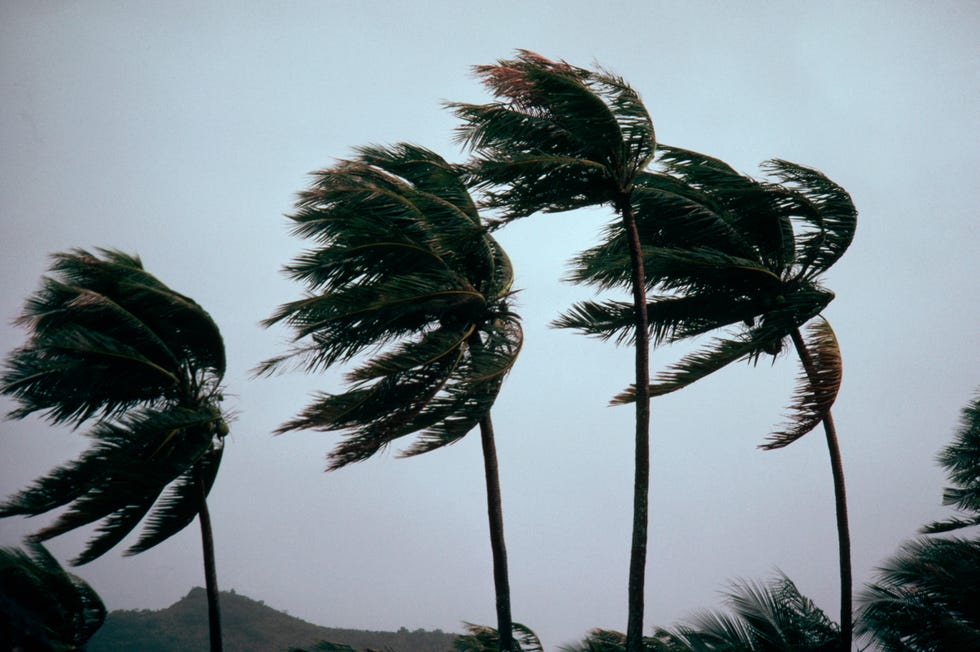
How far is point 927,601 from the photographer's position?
1025cm

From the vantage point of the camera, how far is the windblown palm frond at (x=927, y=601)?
9.50m

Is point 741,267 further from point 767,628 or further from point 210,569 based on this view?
point 210,569

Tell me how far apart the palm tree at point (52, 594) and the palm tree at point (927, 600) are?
434 inches

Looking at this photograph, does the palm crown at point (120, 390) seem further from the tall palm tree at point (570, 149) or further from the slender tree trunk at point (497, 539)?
the tall palm tree at point (570, 149)

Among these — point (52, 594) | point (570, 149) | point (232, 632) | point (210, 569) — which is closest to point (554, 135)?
point (570, 149)

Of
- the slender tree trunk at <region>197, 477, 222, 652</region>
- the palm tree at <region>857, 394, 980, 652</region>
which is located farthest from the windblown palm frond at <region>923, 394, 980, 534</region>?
the slender tree trunk at <region>197, 477, 222, 652</region>

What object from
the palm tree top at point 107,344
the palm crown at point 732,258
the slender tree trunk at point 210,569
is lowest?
the slender tree trunk at point 210,569

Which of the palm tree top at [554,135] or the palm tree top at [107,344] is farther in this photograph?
the palm tree top at [107,344]

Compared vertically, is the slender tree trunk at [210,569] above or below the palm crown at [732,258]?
below

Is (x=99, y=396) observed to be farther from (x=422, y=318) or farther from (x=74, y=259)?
(x=422, y=318)

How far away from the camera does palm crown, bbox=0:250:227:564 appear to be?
1205cm

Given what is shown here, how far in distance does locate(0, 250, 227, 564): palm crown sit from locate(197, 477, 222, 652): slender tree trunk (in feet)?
0.50

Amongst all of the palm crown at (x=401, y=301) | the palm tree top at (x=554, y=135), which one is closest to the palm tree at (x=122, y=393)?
the palm crown at (x=401, y=301)

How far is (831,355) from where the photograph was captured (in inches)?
449
